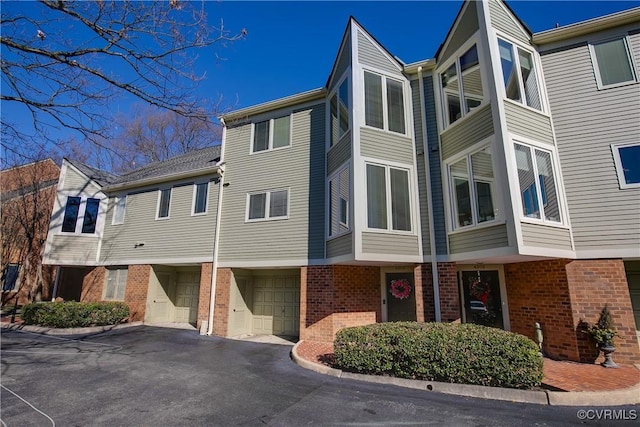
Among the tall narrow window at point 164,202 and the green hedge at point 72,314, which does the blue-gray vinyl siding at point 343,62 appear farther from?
the green hedge at point 72,314

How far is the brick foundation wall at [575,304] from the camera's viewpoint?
714cm

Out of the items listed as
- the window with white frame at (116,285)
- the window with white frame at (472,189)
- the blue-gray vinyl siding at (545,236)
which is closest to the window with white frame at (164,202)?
the window with white frame at (116,285)

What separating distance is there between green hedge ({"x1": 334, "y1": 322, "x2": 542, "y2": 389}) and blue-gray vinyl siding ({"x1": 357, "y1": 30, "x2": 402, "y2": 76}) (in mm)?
7941

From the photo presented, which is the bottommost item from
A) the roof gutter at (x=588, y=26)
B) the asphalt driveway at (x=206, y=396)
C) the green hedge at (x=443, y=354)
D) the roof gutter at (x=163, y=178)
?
the asphalt driveway at (x=206, y=396)

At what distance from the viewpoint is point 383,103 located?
9914 mm

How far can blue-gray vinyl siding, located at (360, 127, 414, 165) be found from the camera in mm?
9258

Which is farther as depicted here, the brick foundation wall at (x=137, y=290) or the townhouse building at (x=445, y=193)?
the brick foundation wall at (x=137, y=290)

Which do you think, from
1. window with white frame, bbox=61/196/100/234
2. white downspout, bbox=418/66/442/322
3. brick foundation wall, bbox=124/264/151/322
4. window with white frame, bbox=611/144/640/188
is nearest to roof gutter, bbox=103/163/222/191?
window with white frame, bbox=61/196/100/234

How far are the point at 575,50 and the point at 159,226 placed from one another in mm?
16263

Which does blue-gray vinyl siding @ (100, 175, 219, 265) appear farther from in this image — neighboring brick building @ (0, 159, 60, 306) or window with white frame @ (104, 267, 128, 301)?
neighboring brick building @ (0, 159, 60, 306)

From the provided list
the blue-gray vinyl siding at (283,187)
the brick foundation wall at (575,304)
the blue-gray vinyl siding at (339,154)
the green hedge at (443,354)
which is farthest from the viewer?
the blue-gray vinyl siding at (283,187)

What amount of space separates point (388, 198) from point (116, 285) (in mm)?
13439

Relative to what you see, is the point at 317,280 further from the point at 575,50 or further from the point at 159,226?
the point at 575,50

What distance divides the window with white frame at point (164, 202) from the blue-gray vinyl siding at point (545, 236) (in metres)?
Result: 13.5
